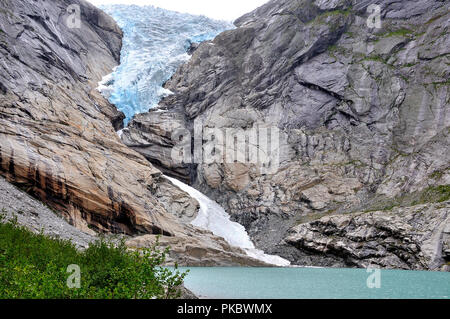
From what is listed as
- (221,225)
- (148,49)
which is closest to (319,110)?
(221,225)

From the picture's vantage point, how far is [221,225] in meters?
54.2

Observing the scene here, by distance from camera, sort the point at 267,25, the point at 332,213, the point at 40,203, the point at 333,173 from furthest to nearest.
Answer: the point at 267,25, the point at 333,173, the point at 332,213, the point at 40,203

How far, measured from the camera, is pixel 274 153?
6044 centimetres

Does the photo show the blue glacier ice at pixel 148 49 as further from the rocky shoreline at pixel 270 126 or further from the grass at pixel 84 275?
the grass at pixel 84 275

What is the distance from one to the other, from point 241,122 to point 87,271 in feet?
186


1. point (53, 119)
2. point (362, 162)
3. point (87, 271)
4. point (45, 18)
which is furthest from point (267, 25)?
point (87, 271)

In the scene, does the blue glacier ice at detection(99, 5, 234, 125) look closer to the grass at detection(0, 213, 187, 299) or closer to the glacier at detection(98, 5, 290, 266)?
the glacier at detection(98, 5, 290, 266)

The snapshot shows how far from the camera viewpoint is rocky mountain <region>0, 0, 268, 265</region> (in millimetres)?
35719

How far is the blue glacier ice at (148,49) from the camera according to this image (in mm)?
76000

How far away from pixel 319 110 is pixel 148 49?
164 ft

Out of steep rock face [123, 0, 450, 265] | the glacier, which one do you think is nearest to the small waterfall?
the glacier

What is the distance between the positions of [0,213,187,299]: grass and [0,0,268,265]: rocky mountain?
2356cm

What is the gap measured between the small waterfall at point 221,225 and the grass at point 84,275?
34.9 m
